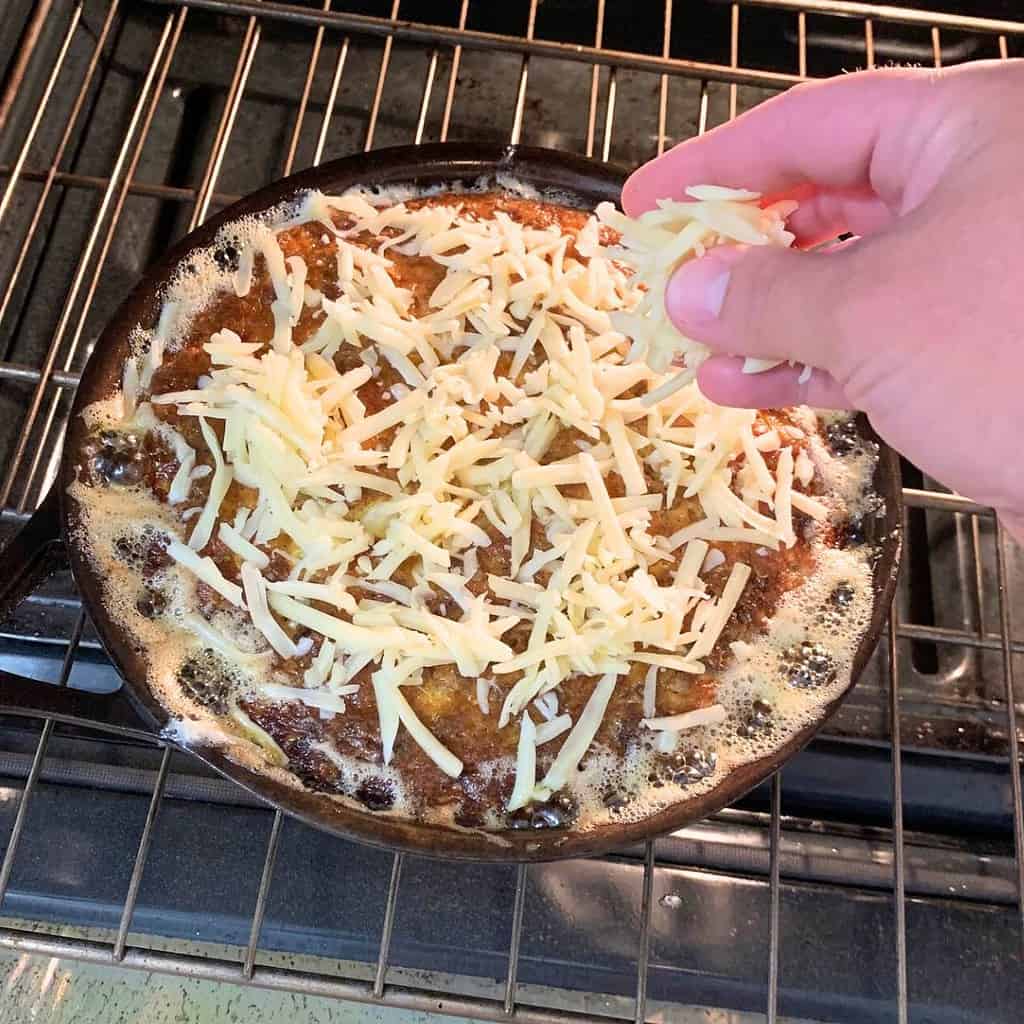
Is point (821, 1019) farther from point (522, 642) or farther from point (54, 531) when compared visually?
point (54, 531)

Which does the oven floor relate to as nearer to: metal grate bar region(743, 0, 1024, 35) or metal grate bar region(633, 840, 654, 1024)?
metal grate bar region(633, 840, 654, 1024)

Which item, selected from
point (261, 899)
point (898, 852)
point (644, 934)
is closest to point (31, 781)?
point (261, 899)

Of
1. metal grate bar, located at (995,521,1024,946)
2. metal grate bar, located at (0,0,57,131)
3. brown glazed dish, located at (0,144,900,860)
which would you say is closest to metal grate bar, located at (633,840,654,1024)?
brown glazed dish, located at (0,144,900,860)

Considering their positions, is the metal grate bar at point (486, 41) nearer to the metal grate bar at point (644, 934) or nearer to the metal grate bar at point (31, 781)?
the metal grate bar at point (31, 781)

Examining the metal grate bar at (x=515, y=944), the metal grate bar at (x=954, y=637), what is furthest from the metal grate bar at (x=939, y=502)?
the metal grate bar at (x=515, y=944)

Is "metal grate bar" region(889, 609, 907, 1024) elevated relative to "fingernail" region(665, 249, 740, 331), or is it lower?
lower
